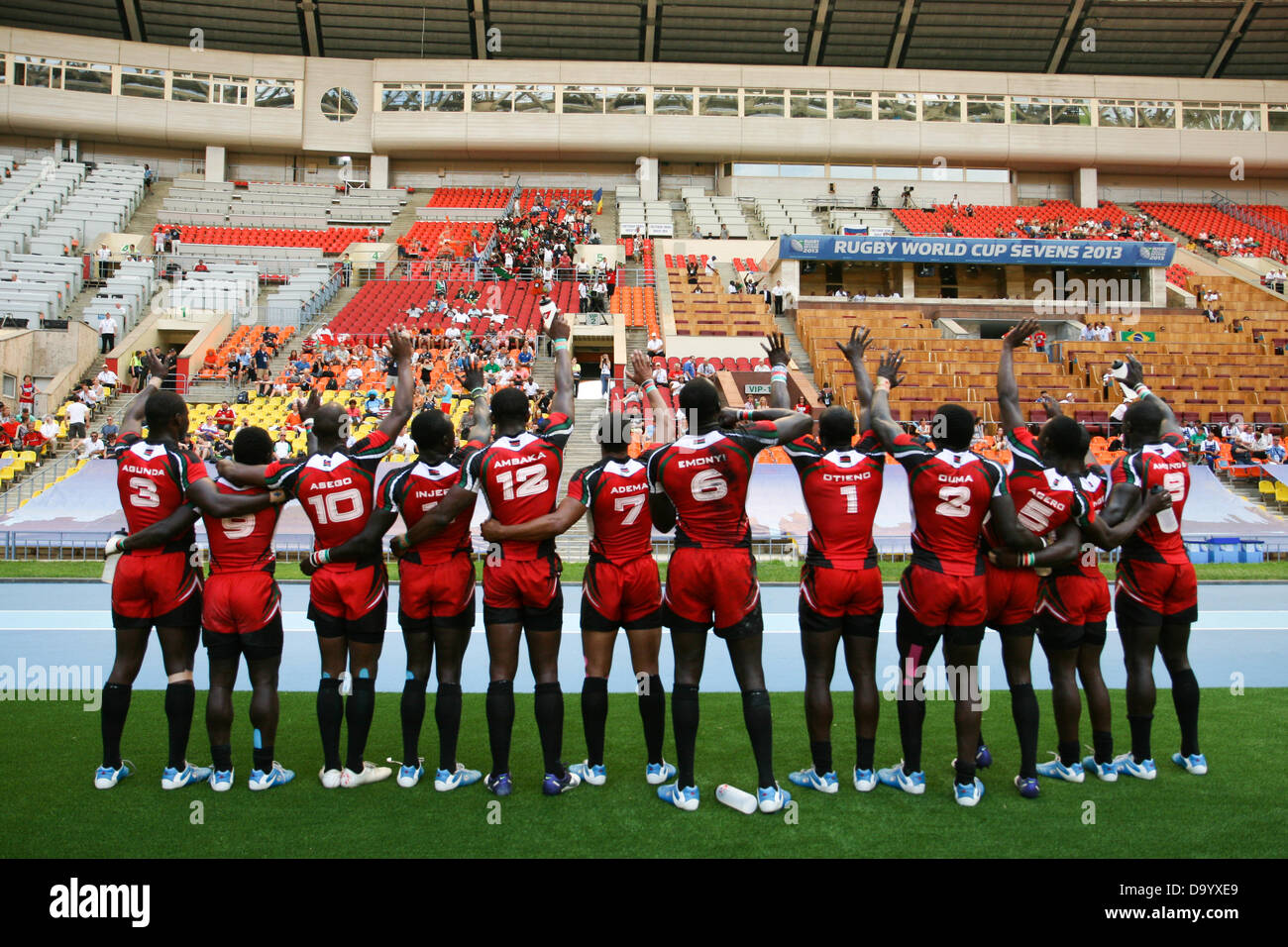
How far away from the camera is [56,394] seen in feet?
81.3

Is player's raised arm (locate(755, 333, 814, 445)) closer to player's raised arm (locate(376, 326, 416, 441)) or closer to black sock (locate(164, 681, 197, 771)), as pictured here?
player's raised arm (locate(376, 326, 416, 441))

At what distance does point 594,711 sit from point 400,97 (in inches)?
1657

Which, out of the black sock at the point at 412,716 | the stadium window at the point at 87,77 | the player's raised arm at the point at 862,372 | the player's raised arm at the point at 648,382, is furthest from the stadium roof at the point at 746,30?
the black sock at the point at 412,716

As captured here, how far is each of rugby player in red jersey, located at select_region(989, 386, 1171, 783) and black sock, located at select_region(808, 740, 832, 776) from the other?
146 centimetres

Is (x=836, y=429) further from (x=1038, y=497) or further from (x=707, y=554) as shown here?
(x=1038, y=497)

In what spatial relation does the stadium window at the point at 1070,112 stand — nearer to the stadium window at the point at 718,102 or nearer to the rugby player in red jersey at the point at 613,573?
the stadium window at the point at 718,102

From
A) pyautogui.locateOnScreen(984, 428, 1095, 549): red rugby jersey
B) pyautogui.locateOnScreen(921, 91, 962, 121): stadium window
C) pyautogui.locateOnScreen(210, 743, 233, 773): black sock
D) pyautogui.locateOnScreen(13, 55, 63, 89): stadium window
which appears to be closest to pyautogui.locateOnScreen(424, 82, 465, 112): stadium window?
pyautogui.locateOnScreen(13, 55, 63, 89): stadium window

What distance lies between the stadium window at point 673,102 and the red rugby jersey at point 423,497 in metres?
39.9

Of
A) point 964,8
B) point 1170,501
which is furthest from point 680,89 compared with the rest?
point 1170,501

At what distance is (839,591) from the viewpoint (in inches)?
211

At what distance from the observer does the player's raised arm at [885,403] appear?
17.7 ft

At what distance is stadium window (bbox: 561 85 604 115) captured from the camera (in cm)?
4131

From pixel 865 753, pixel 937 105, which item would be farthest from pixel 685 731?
pixel 937 105

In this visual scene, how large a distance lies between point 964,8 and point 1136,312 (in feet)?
59.0
